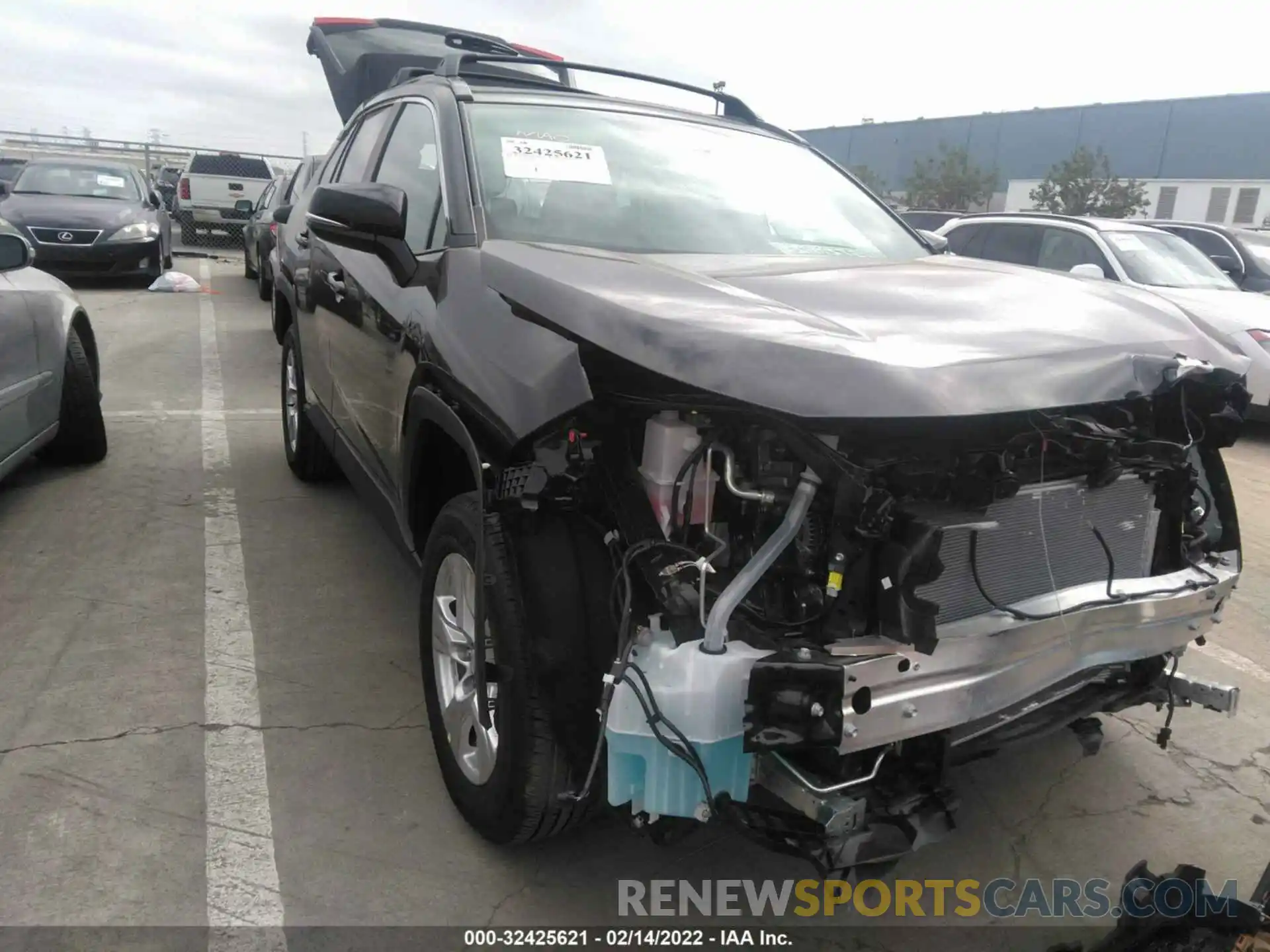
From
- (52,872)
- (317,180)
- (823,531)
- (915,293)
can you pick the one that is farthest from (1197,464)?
(317,180)

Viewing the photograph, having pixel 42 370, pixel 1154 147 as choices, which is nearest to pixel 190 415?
pixel 42 370

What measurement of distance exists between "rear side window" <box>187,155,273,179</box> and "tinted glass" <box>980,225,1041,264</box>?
47.4ft

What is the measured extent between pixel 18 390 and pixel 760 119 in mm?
3622

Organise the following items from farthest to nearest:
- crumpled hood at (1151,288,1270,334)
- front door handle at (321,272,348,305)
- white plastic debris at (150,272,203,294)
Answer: white plastic debris at (150,272,203,294), crumpled hood at (1151,288,1270,334), front door handle at (321,272,348,305)

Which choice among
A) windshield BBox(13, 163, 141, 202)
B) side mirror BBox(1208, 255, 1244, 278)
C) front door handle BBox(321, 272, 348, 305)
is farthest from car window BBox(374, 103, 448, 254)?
windshield BBox(13, 163, 141, 202)

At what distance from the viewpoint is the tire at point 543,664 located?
7.24ft

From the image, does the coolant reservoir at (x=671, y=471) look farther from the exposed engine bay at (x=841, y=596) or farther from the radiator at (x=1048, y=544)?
the radiator at (x=1048, y=544)

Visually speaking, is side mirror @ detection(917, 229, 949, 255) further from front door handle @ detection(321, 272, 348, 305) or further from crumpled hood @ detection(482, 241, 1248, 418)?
front door handle @ detection(321, 272, 348, 305)

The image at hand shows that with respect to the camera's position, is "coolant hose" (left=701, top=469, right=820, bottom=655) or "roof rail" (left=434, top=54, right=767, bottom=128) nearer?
"coolant hose" (left=701, top=469, right=820, bottom=655)

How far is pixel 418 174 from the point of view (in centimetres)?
343

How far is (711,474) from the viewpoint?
2.09 meters

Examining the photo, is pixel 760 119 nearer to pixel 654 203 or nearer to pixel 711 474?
pixel 654 203

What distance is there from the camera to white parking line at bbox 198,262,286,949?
2369 millimetres

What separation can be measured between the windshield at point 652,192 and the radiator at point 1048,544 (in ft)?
4.06
